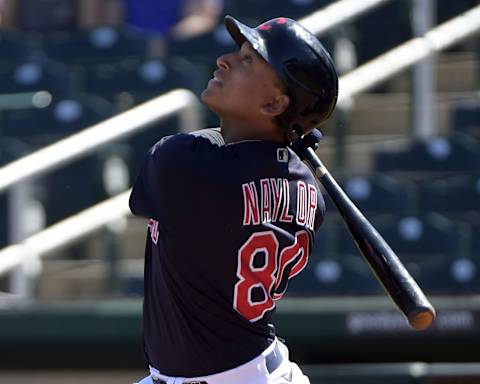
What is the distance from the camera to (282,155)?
2.80m

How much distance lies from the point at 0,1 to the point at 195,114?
271cm

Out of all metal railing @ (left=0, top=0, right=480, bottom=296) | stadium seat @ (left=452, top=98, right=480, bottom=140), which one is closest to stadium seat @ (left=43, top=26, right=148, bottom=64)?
metal railing @ (left=0, top=0, right=480, bottom=296)

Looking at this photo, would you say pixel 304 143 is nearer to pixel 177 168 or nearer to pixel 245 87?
pixel 245 87

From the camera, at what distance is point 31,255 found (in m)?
5.58

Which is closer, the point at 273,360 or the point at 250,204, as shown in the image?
the point at 250,204

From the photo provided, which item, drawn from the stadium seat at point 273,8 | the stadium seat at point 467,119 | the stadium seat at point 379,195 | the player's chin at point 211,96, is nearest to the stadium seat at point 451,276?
the stadium seat at point 379,195

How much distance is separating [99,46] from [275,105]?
502 centimetres

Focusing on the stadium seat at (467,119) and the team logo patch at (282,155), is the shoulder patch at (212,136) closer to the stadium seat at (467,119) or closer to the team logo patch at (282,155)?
the team logo patch at (282,155)

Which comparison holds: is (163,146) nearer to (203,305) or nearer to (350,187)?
(203,305)

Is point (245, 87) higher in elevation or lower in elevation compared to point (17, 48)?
lower

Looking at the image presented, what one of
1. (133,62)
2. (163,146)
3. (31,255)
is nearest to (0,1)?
(133,62)

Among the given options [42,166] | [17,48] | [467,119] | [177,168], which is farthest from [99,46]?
[177,168]

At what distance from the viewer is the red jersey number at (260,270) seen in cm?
273

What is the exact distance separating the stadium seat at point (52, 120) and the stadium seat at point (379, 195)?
4.70 feet
